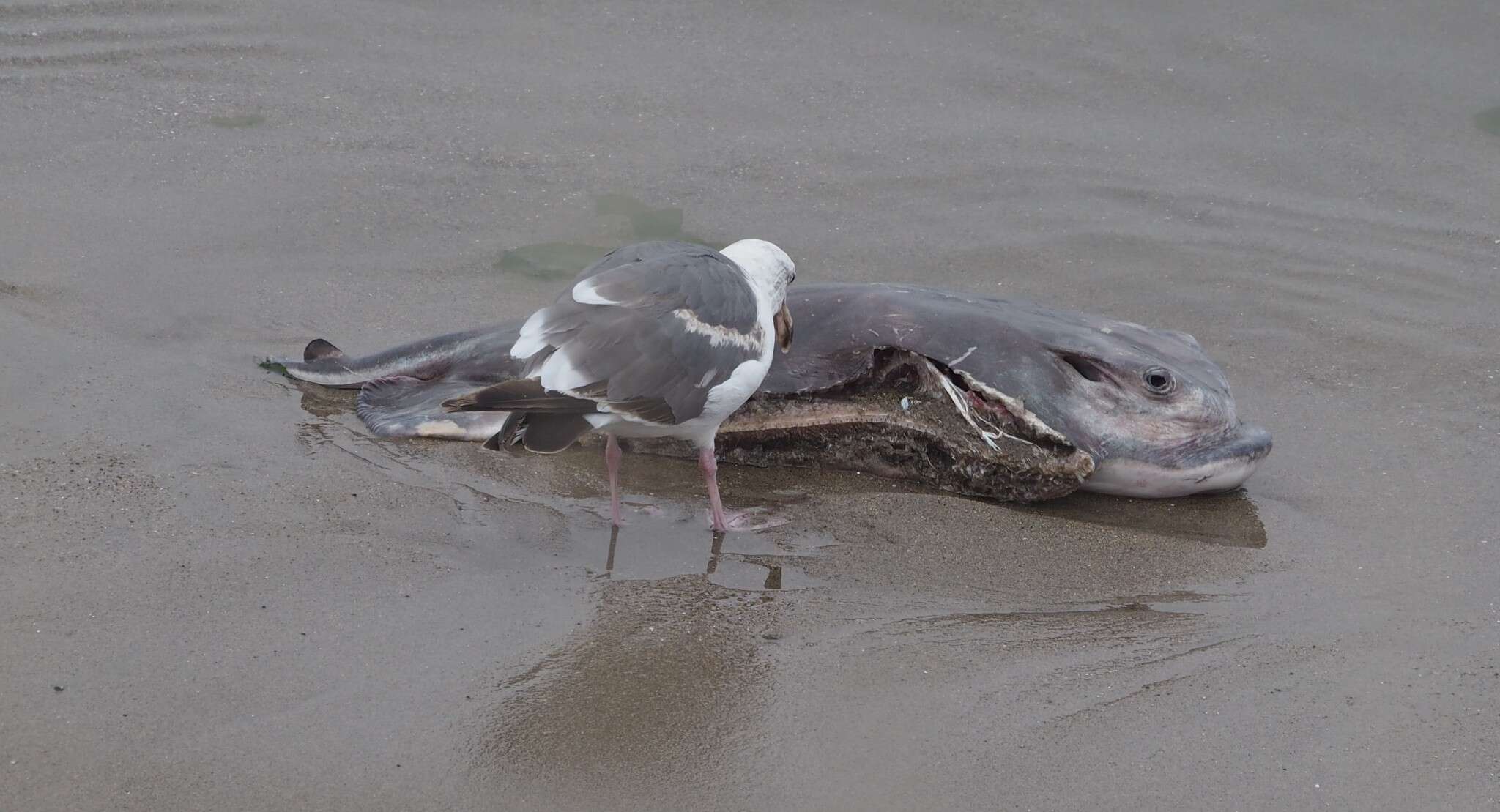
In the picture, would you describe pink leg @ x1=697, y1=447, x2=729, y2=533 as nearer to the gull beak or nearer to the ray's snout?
the gull beak

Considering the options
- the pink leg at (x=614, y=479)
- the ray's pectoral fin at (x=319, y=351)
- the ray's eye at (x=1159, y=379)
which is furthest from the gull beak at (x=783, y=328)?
the ray's pectoral fin at (x=319, y=351)

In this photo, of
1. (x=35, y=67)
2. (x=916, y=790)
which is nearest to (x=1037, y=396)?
(x=916, y=790)

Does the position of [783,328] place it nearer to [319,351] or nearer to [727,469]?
[727,469]

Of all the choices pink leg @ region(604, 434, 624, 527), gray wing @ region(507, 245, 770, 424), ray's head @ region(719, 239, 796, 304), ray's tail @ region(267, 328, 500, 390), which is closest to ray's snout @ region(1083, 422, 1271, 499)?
ray's head @ region(719, 239, 796, 304)

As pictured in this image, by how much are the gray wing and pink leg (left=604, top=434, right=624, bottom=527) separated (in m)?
0.42

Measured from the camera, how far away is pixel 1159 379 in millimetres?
5461

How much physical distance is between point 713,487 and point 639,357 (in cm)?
63

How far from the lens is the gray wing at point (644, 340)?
15.1 ft

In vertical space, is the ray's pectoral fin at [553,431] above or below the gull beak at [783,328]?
below

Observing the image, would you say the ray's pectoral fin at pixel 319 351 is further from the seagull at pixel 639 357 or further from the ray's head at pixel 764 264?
the ray's head at pixel 764 264

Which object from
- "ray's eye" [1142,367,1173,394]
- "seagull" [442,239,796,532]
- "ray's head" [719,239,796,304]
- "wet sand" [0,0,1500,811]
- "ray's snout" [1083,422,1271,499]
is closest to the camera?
A: "wet sand" [0,0,1500,811]

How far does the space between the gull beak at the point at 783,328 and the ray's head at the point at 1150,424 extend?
40.2 inches

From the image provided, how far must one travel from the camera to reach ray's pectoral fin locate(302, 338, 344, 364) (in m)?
5.82

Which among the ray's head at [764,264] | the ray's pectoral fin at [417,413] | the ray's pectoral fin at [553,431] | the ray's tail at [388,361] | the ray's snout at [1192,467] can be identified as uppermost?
the ray's head at [764,264]
